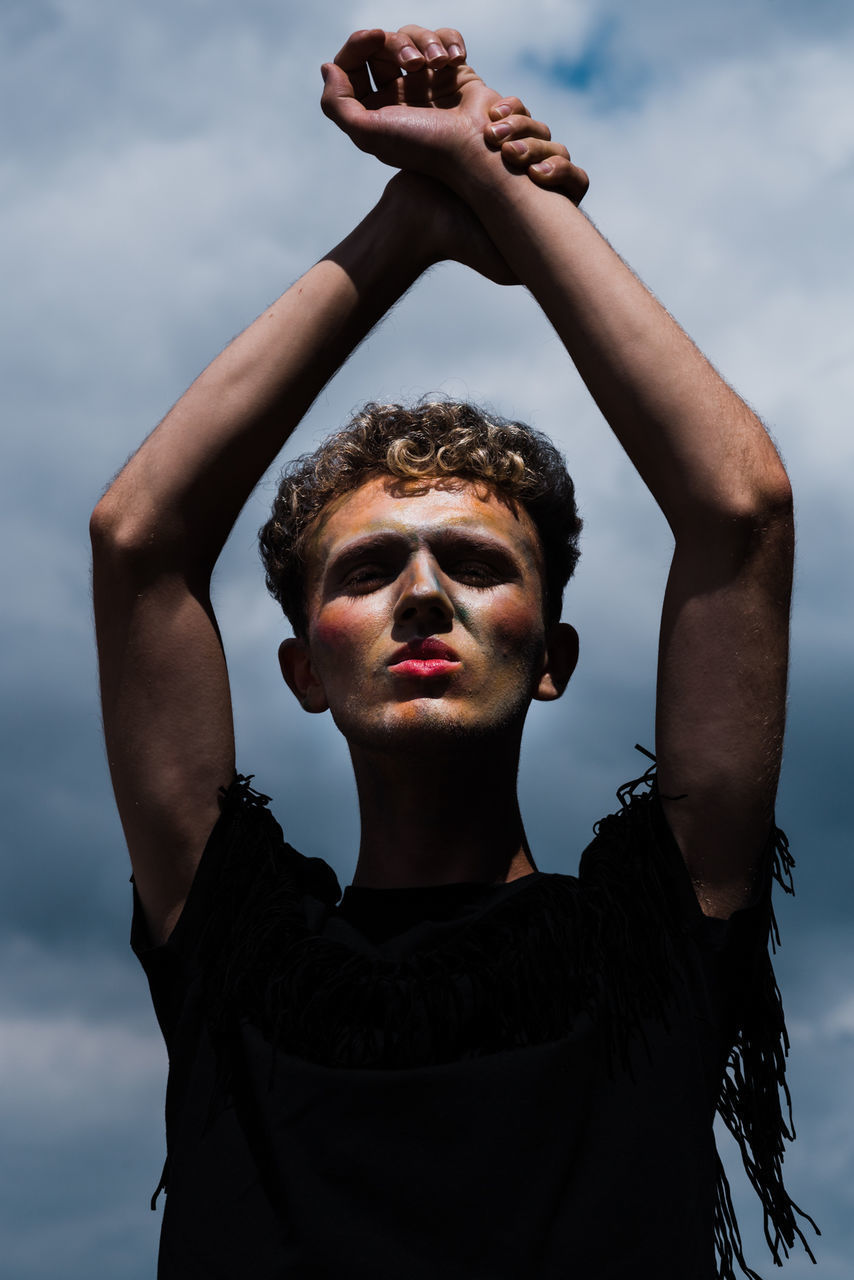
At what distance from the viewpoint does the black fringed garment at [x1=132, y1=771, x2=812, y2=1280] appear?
10.1ft

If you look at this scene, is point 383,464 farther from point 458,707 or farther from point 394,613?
point 458,707

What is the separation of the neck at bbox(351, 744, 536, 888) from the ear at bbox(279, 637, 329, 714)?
0.96ft

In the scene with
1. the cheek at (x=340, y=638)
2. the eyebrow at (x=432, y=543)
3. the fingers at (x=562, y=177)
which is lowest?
the cheek at (x=340, y=638)

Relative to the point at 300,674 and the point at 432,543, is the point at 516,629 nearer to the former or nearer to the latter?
the point at 432,543

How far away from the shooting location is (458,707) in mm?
3643

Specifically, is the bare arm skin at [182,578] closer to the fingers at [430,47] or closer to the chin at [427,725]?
the chin at [427,725]

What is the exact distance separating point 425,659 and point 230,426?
0.77 metres

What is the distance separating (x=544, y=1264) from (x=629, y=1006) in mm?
580

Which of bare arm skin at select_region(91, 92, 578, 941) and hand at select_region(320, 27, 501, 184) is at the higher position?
hand at select_region(320, 27, 501, 184)

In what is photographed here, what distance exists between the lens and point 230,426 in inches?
146

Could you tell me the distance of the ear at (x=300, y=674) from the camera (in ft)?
13.7

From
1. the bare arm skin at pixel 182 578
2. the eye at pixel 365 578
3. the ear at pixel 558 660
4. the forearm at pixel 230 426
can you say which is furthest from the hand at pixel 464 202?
the ear at pixel 558 660

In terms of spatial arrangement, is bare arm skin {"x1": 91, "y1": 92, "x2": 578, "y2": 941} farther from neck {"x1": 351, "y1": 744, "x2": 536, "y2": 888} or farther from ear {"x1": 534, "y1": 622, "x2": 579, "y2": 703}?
ear {"x1": 534, "y1": 622, "x2": 579, "y2": 703}

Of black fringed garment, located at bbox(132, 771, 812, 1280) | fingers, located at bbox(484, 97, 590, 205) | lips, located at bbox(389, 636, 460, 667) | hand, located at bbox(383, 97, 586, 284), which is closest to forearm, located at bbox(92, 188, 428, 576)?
hand, located at bbox(383, 97, 586, 284)
